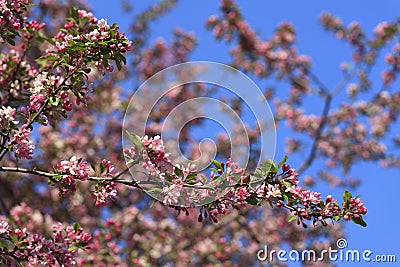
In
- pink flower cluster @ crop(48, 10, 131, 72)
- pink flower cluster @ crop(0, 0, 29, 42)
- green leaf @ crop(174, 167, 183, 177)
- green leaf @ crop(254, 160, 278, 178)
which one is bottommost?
green leaf @ crop(174, 167, 183, 177)

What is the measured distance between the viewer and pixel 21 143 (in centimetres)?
326

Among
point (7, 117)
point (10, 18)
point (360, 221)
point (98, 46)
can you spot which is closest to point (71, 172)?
point (7, 117)

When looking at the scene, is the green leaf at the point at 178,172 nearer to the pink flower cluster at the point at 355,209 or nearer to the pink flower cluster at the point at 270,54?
the pink flower cluster at the point at 355,209

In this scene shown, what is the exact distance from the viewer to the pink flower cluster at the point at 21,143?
3.26m

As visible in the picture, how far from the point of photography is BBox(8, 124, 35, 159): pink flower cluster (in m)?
3.26

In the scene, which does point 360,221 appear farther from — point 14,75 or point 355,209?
point 14,75

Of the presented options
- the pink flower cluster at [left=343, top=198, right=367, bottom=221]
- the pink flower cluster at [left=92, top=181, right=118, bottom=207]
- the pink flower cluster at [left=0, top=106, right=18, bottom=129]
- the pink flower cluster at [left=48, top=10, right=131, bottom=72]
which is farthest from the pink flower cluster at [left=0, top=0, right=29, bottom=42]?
the pink flower cluster at [left=343, top=198, right=367, bottom=221]

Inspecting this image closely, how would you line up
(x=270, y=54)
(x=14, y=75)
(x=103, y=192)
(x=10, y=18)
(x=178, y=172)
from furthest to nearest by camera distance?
(x=270, y=54), (x=14, y=75), (x=10, y=18), (x=103, y=192), (x=178, y=172)

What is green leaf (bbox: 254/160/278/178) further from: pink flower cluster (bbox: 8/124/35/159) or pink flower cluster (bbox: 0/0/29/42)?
pink flower cluster (bbox: 0/0/29/42)

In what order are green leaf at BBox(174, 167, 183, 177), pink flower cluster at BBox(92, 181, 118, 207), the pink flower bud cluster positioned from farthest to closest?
1. the pink flower bud cluster
2. pink flower cluster at BBox(92, 181, 118, 207)
3. green leaf at BBox(174, 167, 183, 177)

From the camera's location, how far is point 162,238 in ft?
30.2

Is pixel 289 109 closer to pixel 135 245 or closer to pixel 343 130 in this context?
pixel 343 130

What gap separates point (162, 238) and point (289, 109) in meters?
4.29

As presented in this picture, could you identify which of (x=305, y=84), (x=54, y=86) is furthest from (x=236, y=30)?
(x=54, y=86)
